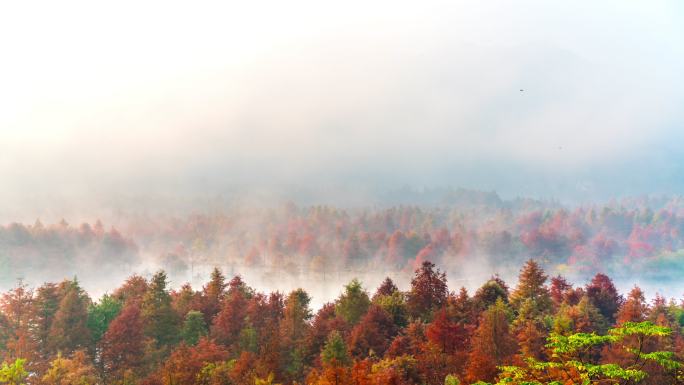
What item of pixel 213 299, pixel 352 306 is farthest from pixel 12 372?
pixel 352 306

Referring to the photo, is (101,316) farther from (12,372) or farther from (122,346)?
(12,372)

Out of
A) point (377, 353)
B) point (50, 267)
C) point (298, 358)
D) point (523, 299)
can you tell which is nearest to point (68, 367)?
point (298, 358)

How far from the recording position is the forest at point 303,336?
4050cm

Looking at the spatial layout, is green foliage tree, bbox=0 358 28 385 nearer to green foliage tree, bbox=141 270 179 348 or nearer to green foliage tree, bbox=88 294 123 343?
green foliage tree, bbox=141 270 179 348

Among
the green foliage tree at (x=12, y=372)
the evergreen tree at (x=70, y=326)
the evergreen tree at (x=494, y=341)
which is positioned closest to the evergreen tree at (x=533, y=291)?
the evergreen tree at (x=494, y=341)

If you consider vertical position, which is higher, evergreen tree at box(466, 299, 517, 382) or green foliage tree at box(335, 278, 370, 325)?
green foliage tree at box(335, 278, 370, 325)

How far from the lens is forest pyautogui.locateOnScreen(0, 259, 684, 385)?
4050 cm

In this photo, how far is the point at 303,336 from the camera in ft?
182

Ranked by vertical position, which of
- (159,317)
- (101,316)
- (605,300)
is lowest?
(605,300)

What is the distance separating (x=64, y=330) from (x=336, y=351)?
35104 millimetres

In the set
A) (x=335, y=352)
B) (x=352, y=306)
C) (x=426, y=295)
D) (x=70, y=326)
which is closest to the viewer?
(x=335, y=352)

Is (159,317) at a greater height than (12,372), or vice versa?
(159,317)

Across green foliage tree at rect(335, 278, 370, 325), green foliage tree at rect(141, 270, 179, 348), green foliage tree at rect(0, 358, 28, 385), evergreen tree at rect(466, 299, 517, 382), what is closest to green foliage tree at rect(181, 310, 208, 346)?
green foliage tree at rect(141, 270, 179, 348)

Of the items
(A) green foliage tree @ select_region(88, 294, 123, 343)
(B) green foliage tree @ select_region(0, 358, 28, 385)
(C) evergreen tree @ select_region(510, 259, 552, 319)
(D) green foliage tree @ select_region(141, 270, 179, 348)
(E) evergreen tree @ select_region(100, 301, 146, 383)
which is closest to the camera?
(B) green foliage tree @ select_region(0, 358, 28, 385)
